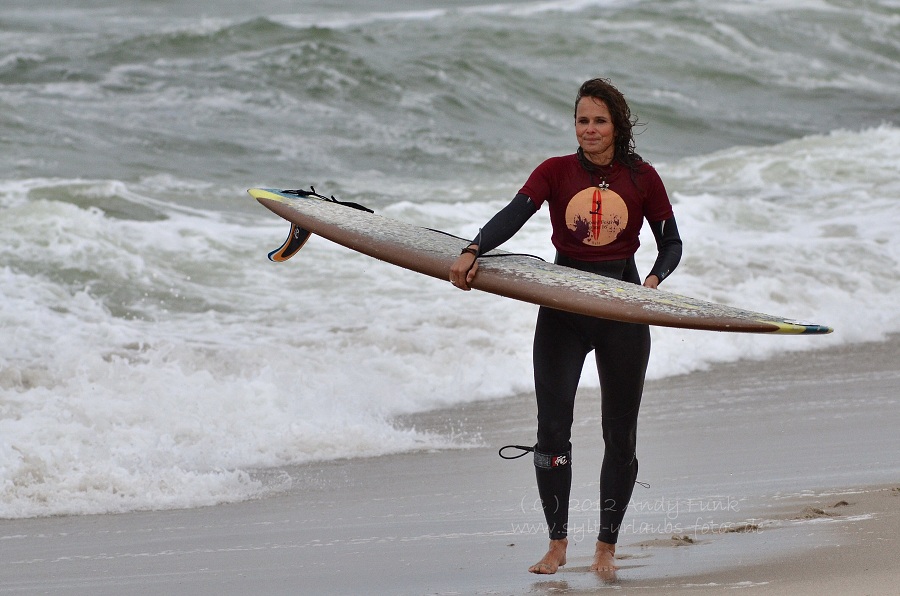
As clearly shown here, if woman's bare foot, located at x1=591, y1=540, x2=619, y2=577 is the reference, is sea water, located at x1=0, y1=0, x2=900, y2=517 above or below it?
above

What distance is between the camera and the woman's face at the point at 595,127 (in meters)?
3.55

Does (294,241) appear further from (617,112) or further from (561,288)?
(617,112)

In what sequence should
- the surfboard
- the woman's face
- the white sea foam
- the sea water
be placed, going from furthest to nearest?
1. the sea water
2. the white sea foam
3. the woman's face
4. the surfboard

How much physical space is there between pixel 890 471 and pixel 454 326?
3.90 meters

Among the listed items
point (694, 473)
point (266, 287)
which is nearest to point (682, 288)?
point (266, 287)

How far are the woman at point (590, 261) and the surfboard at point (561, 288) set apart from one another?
0.31 ft

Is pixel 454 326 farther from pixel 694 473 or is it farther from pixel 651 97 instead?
pixel 651 97

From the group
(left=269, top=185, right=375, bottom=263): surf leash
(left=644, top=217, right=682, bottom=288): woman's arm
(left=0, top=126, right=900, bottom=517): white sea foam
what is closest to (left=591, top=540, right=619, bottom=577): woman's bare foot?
(left=644, top=217, right=682, bottom=288): woman's arm

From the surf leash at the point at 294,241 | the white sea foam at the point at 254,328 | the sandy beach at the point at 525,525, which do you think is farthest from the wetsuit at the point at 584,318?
the white sea foam at the point at 254,328

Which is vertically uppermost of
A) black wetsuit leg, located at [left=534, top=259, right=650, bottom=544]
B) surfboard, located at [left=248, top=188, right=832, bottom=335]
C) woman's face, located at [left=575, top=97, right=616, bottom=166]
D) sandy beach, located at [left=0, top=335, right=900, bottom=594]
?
woman's face, located at [left=575, top=97, right=616, bottom=166]

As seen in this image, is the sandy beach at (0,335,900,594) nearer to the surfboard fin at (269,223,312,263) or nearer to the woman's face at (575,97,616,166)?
the surfboard fin at (269,223,312,263)

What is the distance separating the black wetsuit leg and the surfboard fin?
42.9 inches

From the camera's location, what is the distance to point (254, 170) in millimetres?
13664

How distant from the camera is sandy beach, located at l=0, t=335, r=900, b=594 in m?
3.58
